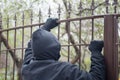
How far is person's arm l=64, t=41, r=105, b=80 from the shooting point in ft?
8.66

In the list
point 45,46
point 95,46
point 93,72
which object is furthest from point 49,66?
point 95,46

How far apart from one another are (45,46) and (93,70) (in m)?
0.50

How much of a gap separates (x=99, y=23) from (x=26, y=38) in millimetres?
1387

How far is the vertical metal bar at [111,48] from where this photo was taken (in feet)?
10.2

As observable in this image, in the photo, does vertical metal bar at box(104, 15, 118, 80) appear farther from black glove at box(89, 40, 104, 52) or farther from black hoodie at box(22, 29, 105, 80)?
black hoodie at box(22, 29, 105, 80)

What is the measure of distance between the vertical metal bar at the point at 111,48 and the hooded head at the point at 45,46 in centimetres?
64

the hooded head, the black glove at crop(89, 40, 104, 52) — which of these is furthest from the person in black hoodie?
the black glove at crop(89, 40, 104, 52)

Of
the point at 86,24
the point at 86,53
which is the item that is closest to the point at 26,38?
the point at 86,24

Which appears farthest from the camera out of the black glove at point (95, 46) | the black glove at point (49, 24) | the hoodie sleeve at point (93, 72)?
the black glove at point (49, 24)

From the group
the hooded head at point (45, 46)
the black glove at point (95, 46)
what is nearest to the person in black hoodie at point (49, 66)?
the hooded head at point (45, 46)

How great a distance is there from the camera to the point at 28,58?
315 centimetres

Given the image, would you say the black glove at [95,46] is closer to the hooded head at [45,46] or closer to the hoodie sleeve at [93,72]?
the hoodie sleeve at [93,72]

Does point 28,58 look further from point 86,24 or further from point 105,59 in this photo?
point 86,24

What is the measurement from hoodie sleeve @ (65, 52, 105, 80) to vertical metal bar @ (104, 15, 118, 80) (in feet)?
0.37
